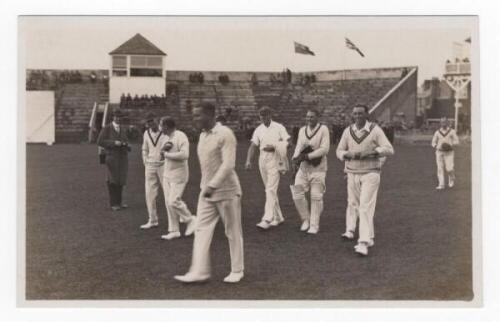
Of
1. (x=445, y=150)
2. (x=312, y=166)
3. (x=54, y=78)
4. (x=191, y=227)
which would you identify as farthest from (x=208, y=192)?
(x=445, y=150)

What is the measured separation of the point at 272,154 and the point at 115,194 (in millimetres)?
2517

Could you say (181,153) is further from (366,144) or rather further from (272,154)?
(366,144)

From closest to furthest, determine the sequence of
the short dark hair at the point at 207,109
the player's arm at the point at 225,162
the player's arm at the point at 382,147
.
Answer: the player's arm at the point at 225,162 → the short dark hair at the point at 207,109 → the player's arm at the point at 382,147

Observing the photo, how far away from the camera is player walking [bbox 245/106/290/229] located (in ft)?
26.9

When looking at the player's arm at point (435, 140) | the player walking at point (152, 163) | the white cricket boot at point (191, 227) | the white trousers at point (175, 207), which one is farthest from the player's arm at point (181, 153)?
the player's arm at point (435, 140)

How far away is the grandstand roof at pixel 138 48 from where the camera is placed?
7.69 m

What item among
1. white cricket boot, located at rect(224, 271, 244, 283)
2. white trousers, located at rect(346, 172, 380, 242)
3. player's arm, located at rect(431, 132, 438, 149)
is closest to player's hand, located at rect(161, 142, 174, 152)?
white cricket boot, located at rect(224, 271, 244, 283)

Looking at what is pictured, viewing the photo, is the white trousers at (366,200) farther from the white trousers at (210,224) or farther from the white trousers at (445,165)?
the white trousers at (445,165)

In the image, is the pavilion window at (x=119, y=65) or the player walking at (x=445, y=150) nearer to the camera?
the pavilion window at (x=119, y=65)

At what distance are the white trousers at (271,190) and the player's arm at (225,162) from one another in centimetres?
204

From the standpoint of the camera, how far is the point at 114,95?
9117 mm

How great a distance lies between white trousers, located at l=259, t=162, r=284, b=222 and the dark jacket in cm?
219

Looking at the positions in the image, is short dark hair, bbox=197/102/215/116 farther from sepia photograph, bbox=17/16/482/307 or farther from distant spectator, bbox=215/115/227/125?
distant spectator, bbox=215/115/227/125

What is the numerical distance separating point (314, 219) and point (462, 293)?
2076 millimetres
